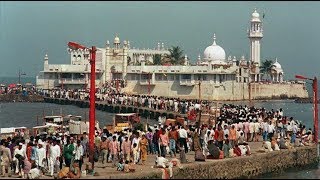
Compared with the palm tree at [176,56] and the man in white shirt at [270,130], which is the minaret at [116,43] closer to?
the palm tree at [176,56]

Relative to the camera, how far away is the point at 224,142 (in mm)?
21938

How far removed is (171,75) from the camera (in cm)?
7881

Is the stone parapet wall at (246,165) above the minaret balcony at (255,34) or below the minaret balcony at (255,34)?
below

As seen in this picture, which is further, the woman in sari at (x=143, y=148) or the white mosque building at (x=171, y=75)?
the white mosque building at (x=171, y=75)

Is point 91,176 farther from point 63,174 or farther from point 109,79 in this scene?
point 109,79

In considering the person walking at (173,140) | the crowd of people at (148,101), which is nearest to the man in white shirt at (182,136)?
the person walking at (173,140)

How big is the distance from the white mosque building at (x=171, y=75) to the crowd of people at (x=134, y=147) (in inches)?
2004

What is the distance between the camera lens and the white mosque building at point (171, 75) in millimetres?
77875

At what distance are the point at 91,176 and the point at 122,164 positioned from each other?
4.44ft

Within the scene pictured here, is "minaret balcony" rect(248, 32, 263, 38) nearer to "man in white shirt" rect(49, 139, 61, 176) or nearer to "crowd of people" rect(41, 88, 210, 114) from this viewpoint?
"crowd of people" rect(41, 88, 210, 114)

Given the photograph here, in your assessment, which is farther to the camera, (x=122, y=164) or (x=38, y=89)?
(x=38, y=89)

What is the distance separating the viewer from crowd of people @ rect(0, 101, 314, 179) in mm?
17859

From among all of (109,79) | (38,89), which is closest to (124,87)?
(109,79)

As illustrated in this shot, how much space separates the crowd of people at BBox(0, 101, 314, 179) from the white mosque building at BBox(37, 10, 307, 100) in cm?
5090
